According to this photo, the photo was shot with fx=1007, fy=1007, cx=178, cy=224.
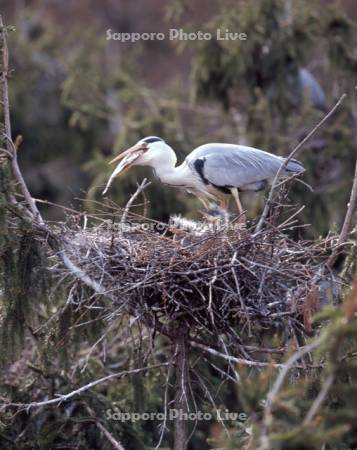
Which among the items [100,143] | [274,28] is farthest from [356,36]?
[100,143]

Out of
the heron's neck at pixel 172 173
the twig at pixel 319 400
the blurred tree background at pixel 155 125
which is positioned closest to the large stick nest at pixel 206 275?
the blurred tree background at pixel 155 125

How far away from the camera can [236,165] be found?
630 centimetres

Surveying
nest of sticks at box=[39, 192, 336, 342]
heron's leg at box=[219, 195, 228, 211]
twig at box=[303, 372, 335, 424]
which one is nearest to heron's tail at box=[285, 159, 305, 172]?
heron's leg at box=[219, 195, 228, 211]

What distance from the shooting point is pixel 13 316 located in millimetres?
5148

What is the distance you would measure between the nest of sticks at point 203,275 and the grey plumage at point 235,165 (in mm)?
1019

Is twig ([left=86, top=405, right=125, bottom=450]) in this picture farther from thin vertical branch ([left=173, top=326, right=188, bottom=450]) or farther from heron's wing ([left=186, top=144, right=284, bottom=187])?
heron's wing ([left=186, top=144, right=284, bottom=187])

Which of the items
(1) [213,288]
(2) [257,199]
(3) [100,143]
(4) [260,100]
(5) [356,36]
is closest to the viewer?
(1) [213,288]

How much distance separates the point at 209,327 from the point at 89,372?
133 centimetres

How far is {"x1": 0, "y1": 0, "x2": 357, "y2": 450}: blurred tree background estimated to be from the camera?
5.90 metres

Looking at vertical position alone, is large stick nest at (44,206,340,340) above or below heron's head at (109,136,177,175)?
below

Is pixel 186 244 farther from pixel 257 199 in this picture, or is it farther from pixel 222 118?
pixel 222 118

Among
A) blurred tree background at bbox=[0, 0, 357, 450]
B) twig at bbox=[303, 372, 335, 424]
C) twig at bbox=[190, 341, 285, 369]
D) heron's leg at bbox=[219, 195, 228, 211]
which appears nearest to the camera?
twig at bbox=[303, 372, 335, 424]

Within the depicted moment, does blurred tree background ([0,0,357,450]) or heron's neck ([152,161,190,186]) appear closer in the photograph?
blurred tree background ([0,0,357,450])

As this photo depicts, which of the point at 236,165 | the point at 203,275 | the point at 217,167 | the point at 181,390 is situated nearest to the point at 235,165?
the point at 236,165
